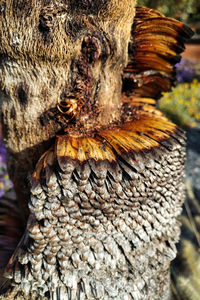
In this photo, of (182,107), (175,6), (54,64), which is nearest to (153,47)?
(54,64)

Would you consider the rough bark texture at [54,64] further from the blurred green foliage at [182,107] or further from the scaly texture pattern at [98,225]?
the blurred green foliage at [182,107]

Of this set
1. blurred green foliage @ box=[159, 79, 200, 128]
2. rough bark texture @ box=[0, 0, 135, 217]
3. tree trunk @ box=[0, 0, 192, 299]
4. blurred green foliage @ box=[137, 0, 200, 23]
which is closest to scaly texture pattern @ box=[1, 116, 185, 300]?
tree trunk @ box=[0, 0, 192, 299]

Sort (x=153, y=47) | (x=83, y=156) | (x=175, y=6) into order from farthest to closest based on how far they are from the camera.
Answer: (x=175, y=6)
(x=153, y=47)
(x=83, y=156)

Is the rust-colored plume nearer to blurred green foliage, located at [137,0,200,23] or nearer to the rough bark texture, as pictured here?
the rough bark texture

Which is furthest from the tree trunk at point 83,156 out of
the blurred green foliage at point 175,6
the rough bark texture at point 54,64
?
the blurred green foliage at point 175,6

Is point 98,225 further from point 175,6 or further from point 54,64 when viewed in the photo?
point 175,6

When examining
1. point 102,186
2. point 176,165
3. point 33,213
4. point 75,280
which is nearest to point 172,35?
point 176,165

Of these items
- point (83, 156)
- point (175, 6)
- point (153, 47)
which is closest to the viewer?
point (83, 156)
